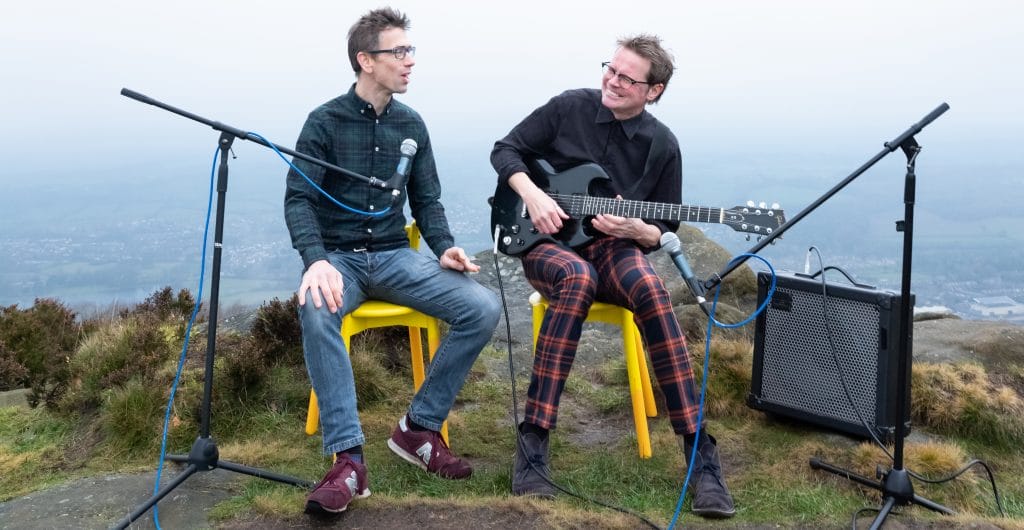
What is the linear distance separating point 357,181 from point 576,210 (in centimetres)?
84

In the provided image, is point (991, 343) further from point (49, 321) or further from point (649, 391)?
point (49, 321)

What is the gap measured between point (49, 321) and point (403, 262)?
3149 millimetres

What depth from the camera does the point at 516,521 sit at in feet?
8.29

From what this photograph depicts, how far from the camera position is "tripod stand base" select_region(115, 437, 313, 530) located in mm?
2508

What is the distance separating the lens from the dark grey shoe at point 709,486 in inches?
104

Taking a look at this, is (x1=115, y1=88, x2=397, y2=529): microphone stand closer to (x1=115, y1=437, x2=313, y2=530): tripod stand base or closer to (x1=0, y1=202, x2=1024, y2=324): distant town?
(x1=115, y1=437, x2=313, y2=530): tripod stand base

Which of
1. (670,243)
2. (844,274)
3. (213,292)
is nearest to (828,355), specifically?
(844,274)

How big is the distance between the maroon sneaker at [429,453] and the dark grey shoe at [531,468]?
22 centimetres

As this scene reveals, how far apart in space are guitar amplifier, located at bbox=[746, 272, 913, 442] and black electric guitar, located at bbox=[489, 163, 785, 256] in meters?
0.43

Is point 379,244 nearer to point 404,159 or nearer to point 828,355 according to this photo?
point 404,159

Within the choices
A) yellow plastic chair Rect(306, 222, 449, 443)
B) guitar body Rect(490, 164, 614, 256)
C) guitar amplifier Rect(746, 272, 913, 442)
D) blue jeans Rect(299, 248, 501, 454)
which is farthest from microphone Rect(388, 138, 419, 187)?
guitar amplifier Rect(746, 272, 913, 442)

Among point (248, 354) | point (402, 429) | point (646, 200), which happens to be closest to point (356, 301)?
point (402, 429)

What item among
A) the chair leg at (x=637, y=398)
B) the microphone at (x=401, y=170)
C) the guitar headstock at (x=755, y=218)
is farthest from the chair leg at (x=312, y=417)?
the guitar headstock at (x=755, y=218)

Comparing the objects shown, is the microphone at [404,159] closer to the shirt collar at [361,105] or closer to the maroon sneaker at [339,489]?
the shirt collar at [361,105]
